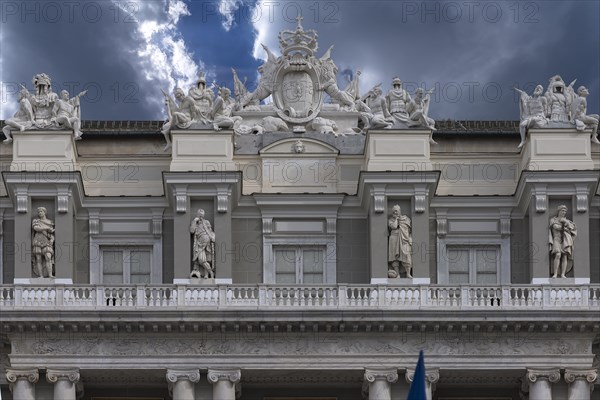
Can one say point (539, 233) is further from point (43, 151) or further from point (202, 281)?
point (43, 151)

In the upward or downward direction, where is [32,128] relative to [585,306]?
Result: upward

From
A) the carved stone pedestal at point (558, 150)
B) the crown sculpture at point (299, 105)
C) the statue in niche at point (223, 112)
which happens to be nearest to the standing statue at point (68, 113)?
the crown sculpture at point (299, 105)

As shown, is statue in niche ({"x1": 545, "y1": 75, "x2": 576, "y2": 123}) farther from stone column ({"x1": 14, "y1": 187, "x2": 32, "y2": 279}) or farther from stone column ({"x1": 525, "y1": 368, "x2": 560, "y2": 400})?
stone column ({"x1": 14, "y1": 187, "x2": 32, "y2": 279})

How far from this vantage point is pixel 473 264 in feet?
280

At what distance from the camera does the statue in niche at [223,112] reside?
85062 mm

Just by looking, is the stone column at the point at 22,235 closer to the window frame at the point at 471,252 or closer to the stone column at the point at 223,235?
the stone column at the point at 223,235

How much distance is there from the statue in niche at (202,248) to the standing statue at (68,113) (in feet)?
16.1

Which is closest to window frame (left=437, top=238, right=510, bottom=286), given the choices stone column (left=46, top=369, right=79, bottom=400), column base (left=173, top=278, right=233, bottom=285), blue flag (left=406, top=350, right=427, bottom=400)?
column base (left=173, top=278, right=233, bottom=285)

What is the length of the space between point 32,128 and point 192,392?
1014 centimetres

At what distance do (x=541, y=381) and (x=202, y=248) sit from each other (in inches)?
442

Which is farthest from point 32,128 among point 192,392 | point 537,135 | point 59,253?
point 537,135

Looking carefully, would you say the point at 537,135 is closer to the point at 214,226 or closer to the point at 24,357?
the point at 214,226

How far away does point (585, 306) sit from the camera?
82.0 meters

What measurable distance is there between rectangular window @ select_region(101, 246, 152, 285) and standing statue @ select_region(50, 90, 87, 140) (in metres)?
3.85
